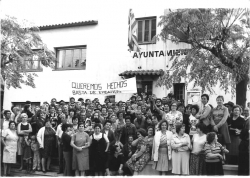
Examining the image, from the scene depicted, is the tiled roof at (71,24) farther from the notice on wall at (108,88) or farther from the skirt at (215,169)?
the skirt at (215,169)

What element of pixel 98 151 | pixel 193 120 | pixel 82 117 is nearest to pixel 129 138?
pixel 98 151

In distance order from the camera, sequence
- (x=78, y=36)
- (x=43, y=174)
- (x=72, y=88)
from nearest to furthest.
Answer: (x=43, y=174) < (x=72, y=88) < (x=78, y=36)

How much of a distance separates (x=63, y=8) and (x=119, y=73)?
5375 mm

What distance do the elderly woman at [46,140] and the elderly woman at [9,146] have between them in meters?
0.81

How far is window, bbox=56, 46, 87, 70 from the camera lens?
71.4 ft

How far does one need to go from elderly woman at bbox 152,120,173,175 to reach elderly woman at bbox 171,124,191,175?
19 cm

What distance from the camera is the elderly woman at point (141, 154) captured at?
10383 mm

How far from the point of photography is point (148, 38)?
774 inches

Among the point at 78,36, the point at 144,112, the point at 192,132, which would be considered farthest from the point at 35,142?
the point at 78,36

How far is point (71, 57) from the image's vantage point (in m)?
22.0

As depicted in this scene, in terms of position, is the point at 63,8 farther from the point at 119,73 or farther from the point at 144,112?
the point at 144,112

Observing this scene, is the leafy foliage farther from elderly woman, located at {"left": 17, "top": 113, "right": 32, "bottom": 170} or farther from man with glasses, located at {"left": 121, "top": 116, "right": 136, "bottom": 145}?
elderly woman, located at {"left": 17, "top": 113, "right": 32, "bottom": 170}

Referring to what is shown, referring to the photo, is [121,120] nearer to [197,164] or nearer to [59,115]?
[59,115]

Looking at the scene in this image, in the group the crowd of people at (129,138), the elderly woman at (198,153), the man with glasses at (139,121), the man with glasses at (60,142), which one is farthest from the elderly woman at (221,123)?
the man with glasses at (60,142)
